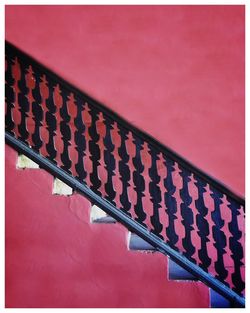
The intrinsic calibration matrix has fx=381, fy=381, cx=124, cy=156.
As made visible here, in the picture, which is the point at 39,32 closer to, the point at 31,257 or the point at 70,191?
the point at 70,191

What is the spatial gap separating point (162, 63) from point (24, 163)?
214cm

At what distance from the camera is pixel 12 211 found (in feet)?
11.7

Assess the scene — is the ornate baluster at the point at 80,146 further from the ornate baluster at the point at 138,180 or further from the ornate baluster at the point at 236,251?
the ornate baluster at the point at 236,251

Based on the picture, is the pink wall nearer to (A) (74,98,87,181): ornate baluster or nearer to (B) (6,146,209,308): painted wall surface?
(A) (74,98,87,181): ornate baluster

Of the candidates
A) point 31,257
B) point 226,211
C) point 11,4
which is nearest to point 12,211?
point 31,257

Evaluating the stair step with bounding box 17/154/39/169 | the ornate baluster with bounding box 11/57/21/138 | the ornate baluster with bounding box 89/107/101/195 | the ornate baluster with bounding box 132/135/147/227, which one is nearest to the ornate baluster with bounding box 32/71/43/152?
the stair step with bounding box 17/154/39/169

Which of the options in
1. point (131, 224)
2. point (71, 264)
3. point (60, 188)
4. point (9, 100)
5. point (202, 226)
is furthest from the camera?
point (71, 264)

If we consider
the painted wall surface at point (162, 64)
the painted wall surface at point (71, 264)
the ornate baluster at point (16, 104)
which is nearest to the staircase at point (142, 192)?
the painted wall surface at point (71, 264)

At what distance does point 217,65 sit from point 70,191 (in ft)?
7.92

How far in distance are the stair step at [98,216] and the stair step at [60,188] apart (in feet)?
0.89

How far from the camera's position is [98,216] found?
348 cm

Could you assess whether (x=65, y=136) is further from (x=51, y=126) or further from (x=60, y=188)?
(x=60, y=188)

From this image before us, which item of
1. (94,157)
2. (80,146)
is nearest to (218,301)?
(94,157)

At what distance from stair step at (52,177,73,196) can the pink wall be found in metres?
1.43
